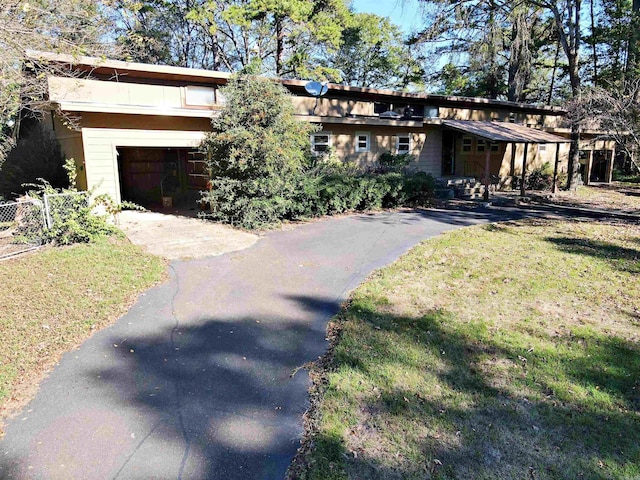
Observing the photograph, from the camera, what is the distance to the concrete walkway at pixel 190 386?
288 cm

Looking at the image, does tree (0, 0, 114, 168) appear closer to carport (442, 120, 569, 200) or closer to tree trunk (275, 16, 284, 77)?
carport (442, 120, 569, 200)

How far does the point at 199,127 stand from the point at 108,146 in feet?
8.69

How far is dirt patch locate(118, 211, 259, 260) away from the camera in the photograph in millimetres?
8242

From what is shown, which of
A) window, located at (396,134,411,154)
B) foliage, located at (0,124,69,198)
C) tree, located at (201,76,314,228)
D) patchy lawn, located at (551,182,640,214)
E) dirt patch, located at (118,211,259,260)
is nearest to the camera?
dirt patch, located at (118,211,259,260)

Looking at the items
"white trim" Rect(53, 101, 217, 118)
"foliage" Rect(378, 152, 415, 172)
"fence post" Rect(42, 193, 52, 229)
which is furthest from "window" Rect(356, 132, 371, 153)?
"fence post" Rect(42, 193, 52, 229)

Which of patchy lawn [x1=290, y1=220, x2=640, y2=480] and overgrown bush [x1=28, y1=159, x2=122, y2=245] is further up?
overgrown bush [x1=28, y1=159, x2=122, y2=245]

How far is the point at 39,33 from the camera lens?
6797 mm

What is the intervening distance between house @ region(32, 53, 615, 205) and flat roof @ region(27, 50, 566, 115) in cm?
4

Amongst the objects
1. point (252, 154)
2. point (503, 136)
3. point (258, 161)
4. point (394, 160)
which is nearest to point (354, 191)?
point (258, 161)

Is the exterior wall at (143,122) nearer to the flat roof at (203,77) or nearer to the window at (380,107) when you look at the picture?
the flat roof at (203,77)

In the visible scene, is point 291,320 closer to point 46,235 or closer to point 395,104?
point 46,235

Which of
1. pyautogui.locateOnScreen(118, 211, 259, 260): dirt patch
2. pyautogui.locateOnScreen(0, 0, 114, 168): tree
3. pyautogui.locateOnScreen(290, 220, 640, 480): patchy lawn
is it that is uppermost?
pyautogui.locateOnScreen(0, 0, 114, 168): tree

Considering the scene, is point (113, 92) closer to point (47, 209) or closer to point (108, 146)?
point (108, 146)

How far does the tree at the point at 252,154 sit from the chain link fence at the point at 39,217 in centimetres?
324
